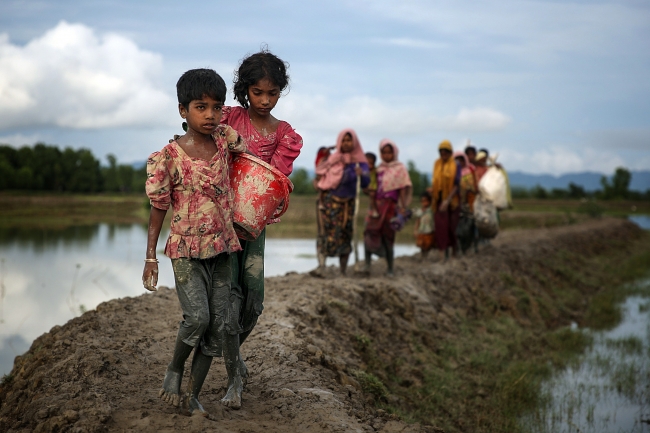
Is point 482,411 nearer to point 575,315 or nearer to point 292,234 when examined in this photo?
point 575,315

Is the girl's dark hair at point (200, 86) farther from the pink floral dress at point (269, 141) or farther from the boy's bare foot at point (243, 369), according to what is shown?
the boy's bare foot at point (243, 369)

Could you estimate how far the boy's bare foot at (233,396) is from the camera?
4058 millimetres

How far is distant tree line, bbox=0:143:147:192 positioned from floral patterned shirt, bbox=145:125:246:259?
104 feet

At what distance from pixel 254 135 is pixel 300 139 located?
30 centimetres

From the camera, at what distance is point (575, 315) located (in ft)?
38.5

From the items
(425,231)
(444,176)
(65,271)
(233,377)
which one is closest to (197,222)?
(233,377)

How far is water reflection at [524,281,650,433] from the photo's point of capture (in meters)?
6.34

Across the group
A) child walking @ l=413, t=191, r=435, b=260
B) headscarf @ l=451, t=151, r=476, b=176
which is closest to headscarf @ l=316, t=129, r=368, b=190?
child walking @ l=413, t=191, r=435, b=260

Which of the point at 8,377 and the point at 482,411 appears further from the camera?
the point at 482,411

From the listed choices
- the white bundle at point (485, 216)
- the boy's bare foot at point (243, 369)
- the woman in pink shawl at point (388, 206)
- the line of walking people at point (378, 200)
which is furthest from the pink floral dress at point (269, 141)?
the white bundle at point (485, 216)

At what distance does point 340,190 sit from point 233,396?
17.9 ft

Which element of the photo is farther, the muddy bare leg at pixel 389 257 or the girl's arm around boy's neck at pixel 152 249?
the muddy bare leg at pixel 389 257

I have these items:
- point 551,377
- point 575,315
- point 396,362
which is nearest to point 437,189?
point 575,315

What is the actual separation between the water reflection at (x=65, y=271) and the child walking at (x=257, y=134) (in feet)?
12.2
